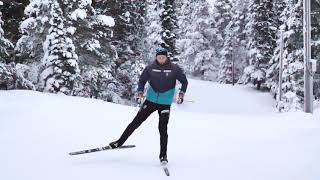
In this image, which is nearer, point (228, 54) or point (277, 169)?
point (277, 169)

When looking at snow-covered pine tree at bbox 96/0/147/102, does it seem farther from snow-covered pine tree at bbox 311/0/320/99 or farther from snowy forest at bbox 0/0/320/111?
snow-covered pine tree at bbox 311/0/320/99

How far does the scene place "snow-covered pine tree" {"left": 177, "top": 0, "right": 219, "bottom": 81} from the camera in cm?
6494

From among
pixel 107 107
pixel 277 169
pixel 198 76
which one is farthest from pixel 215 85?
pixel 277 169

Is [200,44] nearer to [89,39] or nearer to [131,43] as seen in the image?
[131,43]

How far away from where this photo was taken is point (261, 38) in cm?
5572

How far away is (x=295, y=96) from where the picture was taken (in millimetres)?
37312

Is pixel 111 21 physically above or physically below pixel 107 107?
above

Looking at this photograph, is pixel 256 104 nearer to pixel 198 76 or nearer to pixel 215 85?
pixel 215 85

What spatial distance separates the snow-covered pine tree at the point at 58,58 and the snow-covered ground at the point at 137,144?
17.4 ft

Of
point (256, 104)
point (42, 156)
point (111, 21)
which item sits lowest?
point (256, 104)

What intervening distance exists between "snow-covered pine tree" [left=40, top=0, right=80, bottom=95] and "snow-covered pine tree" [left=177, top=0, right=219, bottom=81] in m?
40.3

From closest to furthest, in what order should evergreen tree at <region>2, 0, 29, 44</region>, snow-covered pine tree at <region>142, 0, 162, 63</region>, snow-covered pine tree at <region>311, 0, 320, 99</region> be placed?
evergreen tree at <region>2, 0, 29, 44</region>, snow-covered pine tree at <region>311, 0, 320, 99</region>, snow-covered pine tree at <region>142, 0, 162, 63</region>

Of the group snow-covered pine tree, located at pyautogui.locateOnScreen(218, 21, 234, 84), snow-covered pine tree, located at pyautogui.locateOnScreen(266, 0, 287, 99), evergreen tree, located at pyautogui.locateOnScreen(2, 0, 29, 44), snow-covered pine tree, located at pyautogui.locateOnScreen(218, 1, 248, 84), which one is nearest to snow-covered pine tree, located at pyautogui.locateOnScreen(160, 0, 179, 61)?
snow-covered pine tree, located at pyautogui.locateOnScreen(266, 0, 287, 99)

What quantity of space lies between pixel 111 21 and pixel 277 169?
61.4ft
